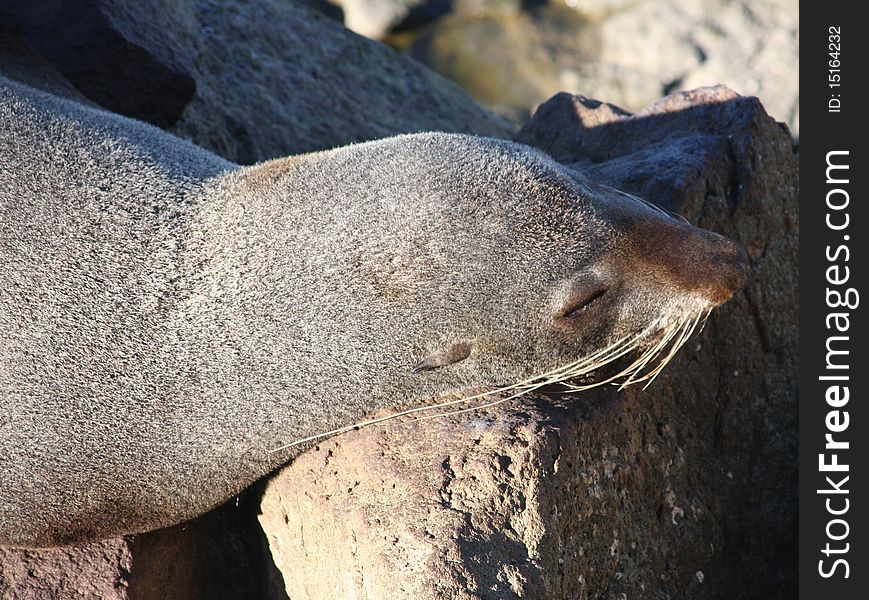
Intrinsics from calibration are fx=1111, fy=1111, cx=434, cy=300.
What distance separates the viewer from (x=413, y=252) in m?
3.64

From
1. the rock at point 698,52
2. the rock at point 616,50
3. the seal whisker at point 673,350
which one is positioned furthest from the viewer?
the rock at point 616,50

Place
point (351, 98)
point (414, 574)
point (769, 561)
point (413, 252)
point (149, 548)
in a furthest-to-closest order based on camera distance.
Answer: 1. point (351, 98)
2. point (769, 561)
3. point (149, 548)
4. point (413, 252)
5. point (414, 574)

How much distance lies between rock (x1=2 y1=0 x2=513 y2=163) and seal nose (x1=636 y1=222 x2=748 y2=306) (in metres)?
2.77

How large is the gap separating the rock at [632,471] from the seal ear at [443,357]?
186 mm

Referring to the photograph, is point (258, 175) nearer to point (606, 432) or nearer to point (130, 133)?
point (130, 133)

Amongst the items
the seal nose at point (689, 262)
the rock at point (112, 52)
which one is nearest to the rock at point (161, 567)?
the seal nose at point (689, 262)

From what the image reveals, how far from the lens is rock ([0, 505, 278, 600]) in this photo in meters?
3.90

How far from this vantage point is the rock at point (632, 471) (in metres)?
3.48

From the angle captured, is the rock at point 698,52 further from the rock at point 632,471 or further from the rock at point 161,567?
the rock at point 161,567

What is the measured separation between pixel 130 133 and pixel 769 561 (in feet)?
10.1

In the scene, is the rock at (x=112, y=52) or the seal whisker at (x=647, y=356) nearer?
the seal whisker at (x=647, y=356)

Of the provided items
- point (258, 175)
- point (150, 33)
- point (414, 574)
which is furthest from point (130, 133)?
point (414, 574)

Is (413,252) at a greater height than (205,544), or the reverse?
(413,252)

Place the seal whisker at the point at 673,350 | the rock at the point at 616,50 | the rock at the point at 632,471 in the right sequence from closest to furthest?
1. the rock at the point at 632,471
2. the seal whisker at the point at 673,350
3. the rock at the point at 616,50
